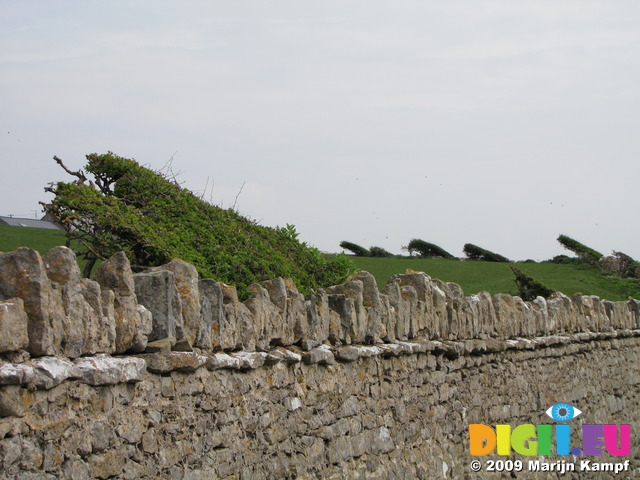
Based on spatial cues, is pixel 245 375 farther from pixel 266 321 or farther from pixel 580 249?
pixel 580 249

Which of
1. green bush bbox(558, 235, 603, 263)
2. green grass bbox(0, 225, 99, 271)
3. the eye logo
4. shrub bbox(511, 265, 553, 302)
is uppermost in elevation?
green bush bbox(558, 235, 603, 263)

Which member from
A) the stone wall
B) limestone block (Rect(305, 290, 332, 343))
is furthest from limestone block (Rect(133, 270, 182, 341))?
limestone block (Rect(305, 290, 332, 343))

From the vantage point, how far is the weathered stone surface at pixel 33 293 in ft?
12.3

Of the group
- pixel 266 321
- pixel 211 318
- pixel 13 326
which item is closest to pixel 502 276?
pixel 266 321

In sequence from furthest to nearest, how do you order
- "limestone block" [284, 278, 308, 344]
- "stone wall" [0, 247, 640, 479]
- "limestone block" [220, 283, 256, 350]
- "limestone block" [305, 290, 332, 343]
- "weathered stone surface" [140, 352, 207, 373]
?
"limestone block" [305, 290, 332, 343] → "limestone block" [284, 278, 308, 344] → "limestone block" [220, 283, 256, 350] → "weathered stone surface" [140, 352, 207, 373] → "stone wall" [0, 247, 640, 479]

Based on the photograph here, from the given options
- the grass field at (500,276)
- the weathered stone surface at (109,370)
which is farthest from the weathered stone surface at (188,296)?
the grass field at (500,276)

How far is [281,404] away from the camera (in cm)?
598

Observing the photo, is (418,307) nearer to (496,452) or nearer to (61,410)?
(496,452)

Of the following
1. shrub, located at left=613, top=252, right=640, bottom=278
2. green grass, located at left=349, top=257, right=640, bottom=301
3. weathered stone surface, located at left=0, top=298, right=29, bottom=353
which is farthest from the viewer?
shrub, located at left=613, top=252, right=640, bottom=278

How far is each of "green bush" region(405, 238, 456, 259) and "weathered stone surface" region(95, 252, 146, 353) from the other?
32.2 metres

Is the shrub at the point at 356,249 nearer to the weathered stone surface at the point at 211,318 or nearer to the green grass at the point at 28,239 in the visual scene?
the green grass at the point at 28,239

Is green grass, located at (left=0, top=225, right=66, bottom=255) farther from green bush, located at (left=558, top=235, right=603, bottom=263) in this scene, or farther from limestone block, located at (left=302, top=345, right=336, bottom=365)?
green bush, located at (left=558, top=235, right=603, bottom=263)

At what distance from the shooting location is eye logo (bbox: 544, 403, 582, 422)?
37.1 feet

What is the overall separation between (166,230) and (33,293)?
21.9ft
